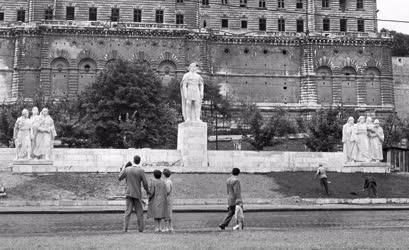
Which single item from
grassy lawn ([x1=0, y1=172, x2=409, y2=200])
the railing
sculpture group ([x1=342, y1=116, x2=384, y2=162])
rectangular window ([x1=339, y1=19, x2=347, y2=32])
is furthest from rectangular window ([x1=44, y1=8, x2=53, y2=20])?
sculpture group ([x1=342, y1=116, x2=384, y2=162])

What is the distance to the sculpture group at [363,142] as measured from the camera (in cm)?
3244

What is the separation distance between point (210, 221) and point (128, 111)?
3362 centimetres

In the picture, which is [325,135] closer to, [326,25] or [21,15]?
[326,25]

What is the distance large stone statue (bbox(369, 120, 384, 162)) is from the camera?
32688 mm

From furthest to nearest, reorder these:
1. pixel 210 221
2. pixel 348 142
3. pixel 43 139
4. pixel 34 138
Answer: pixel 348 142, pixel 43 139, pixel 34 138, pixel 210 221

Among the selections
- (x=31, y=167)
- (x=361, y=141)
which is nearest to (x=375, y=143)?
(x=361, y=141)

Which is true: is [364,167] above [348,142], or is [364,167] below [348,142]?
below

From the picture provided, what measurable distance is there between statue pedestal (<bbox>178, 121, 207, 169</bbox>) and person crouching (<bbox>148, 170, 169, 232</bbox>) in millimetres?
15597

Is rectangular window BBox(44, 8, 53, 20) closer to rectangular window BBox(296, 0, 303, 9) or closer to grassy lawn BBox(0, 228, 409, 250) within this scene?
rectangular window BBox(296, 0, 303, 9)

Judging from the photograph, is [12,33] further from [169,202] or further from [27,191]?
[169,202]

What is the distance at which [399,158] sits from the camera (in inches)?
1507

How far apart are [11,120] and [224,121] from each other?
25.4 meters

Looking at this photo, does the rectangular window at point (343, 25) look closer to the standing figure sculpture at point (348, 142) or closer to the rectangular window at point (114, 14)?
the rectangular window at point (114, 14)

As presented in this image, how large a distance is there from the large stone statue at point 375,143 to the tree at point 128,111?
18.9m
